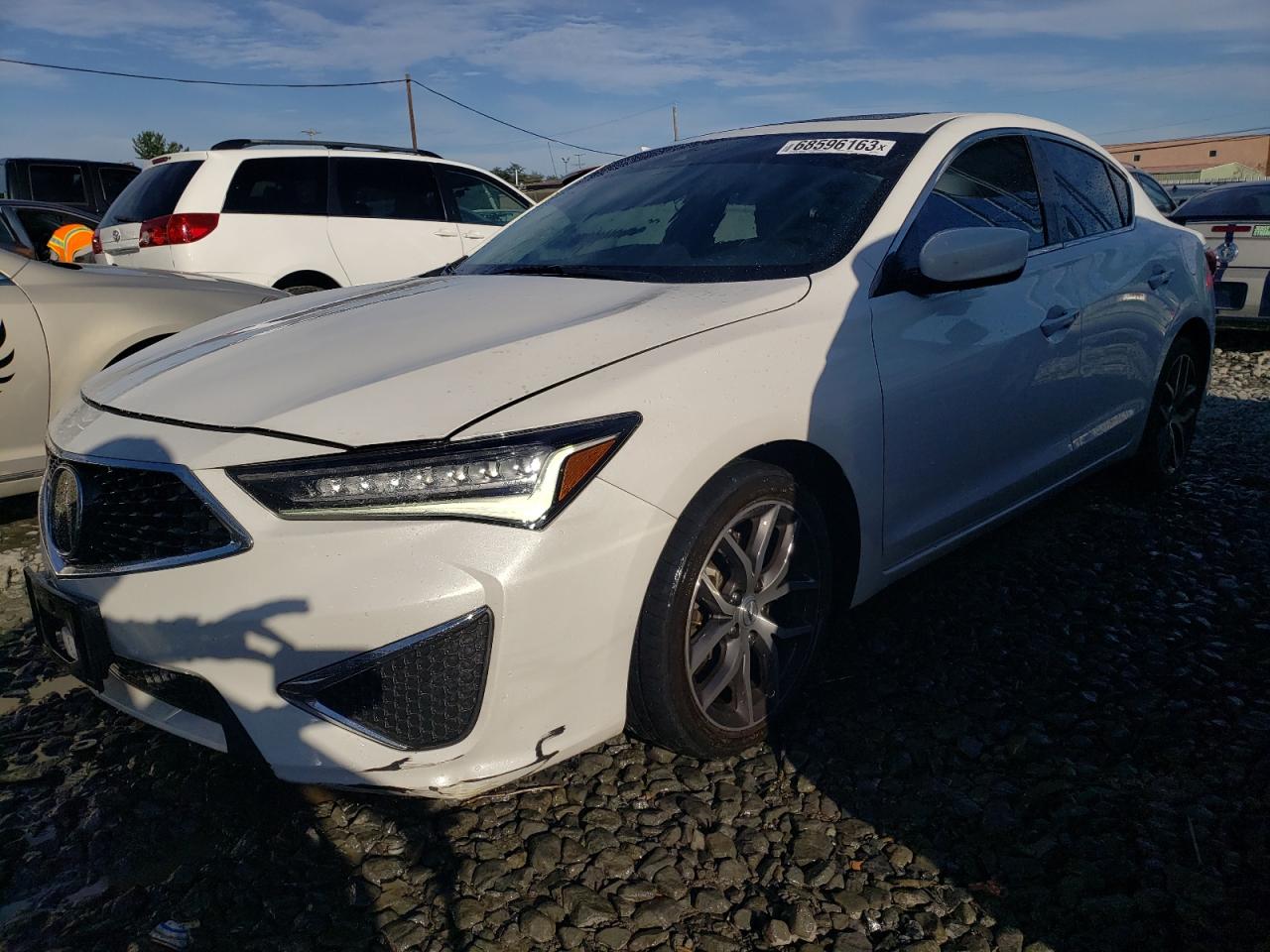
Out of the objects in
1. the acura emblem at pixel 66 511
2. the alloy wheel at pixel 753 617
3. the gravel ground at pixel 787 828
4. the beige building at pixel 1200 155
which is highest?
the acura emblem at pixel 66 511

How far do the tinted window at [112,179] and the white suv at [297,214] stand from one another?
7.54 m

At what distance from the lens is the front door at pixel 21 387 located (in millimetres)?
4035

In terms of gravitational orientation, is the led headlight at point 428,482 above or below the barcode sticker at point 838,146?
below

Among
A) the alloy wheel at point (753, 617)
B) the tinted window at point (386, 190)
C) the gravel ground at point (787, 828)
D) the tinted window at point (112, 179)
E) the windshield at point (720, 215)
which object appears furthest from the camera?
the tinted window at point (112, 179)

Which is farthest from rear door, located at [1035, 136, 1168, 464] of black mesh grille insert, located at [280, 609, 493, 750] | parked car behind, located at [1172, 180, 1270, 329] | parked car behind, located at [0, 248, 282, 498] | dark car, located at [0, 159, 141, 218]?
dark car, located at [0, 159, 141, 218]

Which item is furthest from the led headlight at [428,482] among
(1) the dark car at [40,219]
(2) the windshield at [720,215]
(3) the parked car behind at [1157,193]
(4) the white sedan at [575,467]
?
(3) the parked car behind at [1157,193]

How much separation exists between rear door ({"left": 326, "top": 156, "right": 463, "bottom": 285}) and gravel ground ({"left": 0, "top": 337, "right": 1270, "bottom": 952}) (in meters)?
4.82

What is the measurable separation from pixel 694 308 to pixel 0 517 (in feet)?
12.4

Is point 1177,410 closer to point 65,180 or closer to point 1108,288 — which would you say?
point 1108,288

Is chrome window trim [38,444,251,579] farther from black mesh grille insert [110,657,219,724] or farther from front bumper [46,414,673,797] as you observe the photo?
black mesh grille insert [110,657,219,724]

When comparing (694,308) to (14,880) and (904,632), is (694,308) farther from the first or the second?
(14,880)

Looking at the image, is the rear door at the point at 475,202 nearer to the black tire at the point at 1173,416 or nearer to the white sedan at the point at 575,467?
the white sedan at the point at 575,467

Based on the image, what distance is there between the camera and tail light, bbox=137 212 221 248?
6668 millimetres

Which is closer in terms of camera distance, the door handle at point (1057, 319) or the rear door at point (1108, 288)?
the door handle at point (1057, 319)
